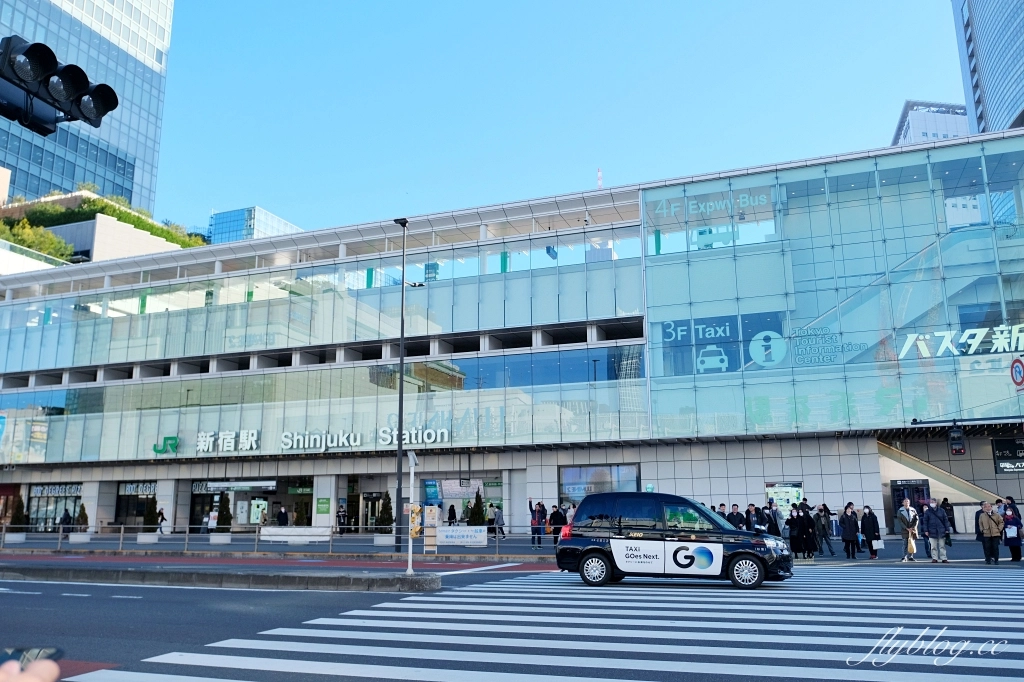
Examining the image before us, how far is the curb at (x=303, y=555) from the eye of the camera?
2502 centimetres

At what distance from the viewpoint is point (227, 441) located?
1780 inches

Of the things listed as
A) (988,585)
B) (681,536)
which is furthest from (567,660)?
(988,585)

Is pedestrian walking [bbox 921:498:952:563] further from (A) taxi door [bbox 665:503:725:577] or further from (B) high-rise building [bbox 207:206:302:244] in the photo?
(B) high-rise building [bbox 207:206:302:244]

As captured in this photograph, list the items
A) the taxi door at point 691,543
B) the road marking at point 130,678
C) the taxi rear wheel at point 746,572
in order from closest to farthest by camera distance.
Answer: the road marking at point 130,678
the taxi rear wheel at point 746,572
the taxi door at point 691,543

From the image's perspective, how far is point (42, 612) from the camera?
12.4 m

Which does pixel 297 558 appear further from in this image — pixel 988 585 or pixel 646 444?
pixel 988 585

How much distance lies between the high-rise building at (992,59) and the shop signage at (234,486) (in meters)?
84.6

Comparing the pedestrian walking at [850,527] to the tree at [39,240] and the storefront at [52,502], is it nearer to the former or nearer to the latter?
the storefront at [52,502]

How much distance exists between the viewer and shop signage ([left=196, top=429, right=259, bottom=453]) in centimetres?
4462

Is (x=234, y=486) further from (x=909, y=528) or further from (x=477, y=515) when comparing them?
(x=909, y=528)

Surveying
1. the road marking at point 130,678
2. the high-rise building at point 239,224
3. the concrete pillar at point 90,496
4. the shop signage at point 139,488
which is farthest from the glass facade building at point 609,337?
the high-rise building at point 239,224

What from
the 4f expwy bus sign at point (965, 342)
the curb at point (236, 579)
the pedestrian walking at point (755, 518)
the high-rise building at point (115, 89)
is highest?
the high-rise building at point (115, 89)

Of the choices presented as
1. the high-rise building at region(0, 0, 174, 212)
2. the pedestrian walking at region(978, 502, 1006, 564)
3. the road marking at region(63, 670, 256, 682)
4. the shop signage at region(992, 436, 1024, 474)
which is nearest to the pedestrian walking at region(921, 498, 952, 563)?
the pedestrian walking at region(978, 502, 1006, 564)

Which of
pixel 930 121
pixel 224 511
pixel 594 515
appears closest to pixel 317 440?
pixel 224 511
